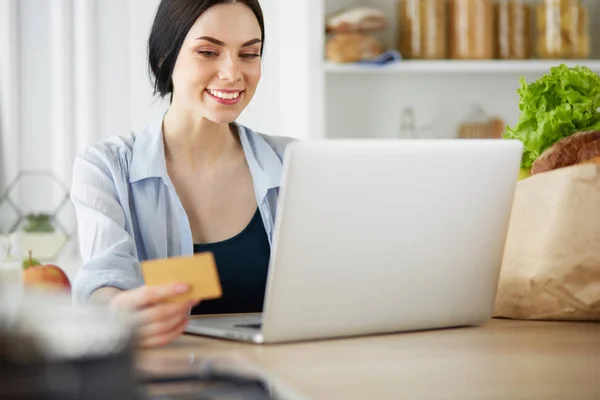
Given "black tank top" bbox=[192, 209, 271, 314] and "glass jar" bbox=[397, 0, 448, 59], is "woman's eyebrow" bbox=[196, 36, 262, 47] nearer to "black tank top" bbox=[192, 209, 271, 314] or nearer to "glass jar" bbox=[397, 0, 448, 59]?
"black tank top" bbox=[192, 209, 271, 314]

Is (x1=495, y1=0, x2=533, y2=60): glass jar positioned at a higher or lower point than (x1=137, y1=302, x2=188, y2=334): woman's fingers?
higher

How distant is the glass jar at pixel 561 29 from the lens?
329 cm

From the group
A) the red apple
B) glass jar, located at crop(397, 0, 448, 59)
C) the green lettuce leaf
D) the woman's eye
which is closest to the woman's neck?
the woman's eye

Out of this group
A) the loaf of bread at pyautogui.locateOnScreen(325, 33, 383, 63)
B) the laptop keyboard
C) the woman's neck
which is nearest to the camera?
the laptop keyboard

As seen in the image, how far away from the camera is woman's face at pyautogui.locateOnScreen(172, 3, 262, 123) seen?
6.31ft

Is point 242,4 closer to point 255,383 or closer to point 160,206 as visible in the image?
point 160,206

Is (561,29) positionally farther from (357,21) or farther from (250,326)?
(250,326)

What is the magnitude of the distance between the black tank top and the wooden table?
2.42 ft

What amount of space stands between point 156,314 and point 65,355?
0.74 meters

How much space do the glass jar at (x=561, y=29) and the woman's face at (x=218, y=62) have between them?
65.5 inches

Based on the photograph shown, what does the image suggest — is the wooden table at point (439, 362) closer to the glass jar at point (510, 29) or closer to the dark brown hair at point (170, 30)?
the dark brown hair at point (170, 30)

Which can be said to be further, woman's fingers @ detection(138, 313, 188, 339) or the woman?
the woman

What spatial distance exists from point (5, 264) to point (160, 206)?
319mm

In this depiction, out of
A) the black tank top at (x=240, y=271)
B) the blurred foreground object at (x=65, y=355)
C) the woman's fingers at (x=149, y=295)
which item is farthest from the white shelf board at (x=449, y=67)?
the blurred foreground object at (x=65, y=355)
